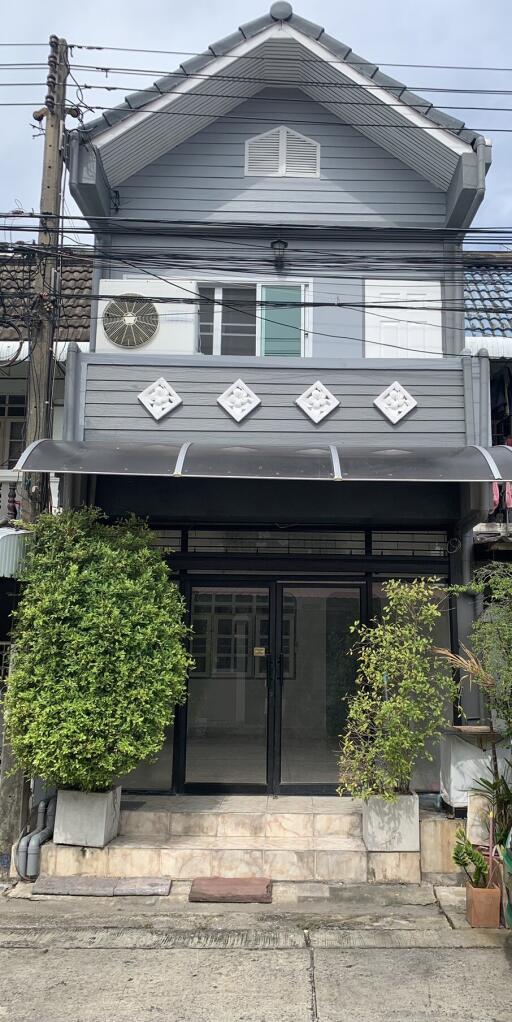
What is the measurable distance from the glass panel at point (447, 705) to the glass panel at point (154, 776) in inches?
105

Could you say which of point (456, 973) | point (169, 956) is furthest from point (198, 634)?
point (456, 973)

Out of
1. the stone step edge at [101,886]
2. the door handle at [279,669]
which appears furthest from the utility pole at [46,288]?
the stone step edge at [101,886]

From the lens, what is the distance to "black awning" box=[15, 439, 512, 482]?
7.04 meters

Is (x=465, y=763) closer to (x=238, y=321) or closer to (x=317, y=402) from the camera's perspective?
(x=317, y=402)

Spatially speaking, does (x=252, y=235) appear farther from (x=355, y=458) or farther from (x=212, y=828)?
(x=212, y=828)

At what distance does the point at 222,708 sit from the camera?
27.7 ft

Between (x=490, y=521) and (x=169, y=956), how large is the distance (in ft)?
22.1

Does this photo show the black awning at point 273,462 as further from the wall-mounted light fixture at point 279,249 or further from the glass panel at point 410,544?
the wall-mounted light fixture at point 279,249

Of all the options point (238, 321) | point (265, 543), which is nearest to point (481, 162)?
point (238, 321)

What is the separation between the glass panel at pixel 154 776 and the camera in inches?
327

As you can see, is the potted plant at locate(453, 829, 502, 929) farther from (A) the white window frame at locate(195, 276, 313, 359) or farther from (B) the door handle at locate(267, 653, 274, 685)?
(A) the white window frame at locate(195, 276, 313, 359)

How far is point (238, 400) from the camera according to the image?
8.39 metres

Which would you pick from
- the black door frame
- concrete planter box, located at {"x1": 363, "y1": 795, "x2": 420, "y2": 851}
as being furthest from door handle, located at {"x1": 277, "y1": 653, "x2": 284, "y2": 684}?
concrete planter box, located at {"x1": 363, "y1": 795, "x2": 420, "y2": 851}

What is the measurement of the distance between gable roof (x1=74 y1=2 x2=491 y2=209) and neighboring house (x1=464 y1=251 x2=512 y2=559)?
4.42 ft
